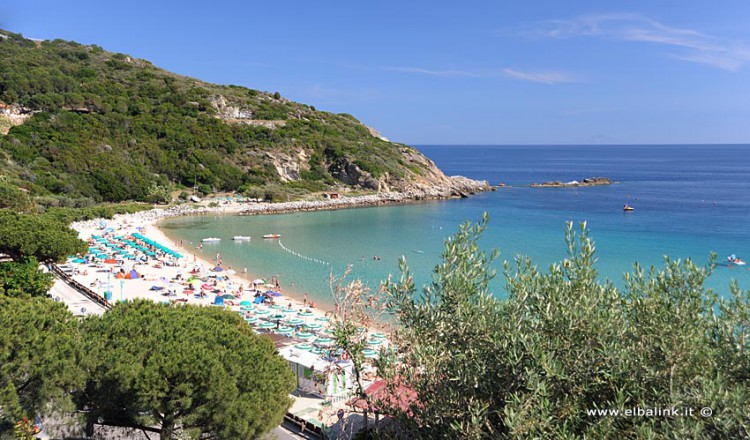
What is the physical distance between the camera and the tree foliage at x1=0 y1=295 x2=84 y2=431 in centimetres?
778

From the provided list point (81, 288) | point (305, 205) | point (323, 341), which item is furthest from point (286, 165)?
point (323, 341)

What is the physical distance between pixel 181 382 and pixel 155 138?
62244mm

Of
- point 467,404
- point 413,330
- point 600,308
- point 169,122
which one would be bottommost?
point 467,404

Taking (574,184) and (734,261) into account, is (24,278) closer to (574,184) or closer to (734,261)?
(734,261)

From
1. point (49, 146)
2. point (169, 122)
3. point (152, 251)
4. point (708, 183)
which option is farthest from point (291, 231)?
point (708, 183)

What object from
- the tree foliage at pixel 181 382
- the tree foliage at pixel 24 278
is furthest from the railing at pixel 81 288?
the tree foliage at pixel 181 382

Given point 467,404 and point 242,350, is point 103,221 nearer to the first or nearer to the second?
point 242,350

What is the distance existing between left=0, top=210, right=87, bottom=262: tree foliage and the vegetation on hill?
28236 mm

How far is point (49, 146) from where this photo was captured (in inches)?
2031

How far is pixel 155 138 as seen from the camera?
6394cm

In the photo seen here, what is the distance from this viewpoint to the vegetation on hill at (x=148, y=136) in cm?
5141

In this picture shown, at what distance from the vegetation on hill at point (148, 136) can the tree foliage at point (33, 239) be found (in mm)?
28236

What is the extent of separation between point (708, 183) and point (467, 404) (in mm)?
103374

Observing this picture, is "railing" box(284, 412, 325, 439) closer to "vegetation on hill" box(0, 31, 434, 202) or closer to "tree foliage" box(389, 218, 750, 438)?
"tree foliage" box(389, 218, 750, 438)
